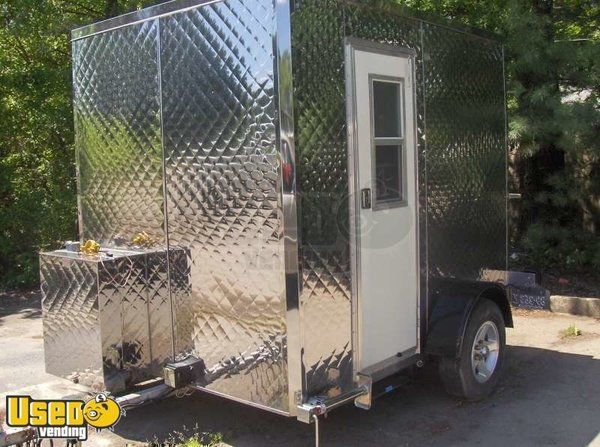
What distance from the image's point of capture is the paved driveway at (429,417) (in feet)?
14.8

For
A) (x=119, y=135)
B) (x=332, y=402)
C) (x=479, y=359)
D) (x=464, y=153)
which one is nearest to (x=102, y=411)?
(x=332, y=402)

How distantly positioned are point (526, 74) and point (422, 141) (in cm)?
403

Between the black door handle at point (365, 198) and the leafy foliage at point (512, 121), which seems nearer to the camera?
the black door handle at point (365, 198)

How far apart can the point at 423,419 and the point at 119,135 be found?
10.2 ft

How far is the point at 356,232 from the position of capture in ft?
13.9

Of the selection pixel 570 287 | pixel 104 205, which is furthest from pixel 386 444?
pixel 570 287

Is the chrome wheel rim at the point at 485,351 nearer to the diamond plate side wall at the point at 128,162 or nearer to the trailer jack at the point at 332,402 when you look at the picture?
the trailer jack at the point at 332,402

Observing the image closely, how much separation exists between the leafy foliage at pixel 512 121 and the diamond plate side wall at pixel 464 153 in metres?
1.44

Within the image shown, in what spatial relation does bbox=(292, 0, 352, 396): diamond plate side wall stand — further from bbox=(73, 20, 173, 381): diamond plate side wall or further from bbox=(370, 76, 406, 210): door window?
bbox=(73, 20, 173, 381): diamond plate side wall

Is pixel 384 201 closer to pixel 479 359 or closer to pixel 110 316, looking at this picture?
pixel 479 359

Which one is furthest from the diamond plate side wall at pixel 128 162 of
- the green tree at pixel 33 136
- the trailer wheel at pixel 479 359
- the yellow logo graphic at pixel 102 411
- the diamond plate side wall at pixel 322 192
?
the green tree at pixel 33 136

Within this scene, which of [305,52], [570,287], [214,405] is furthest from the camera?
[570,287]

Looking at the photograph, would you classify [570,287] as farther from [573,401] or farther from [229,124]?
[229,124]

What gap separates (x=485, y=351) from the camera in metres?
5.32
